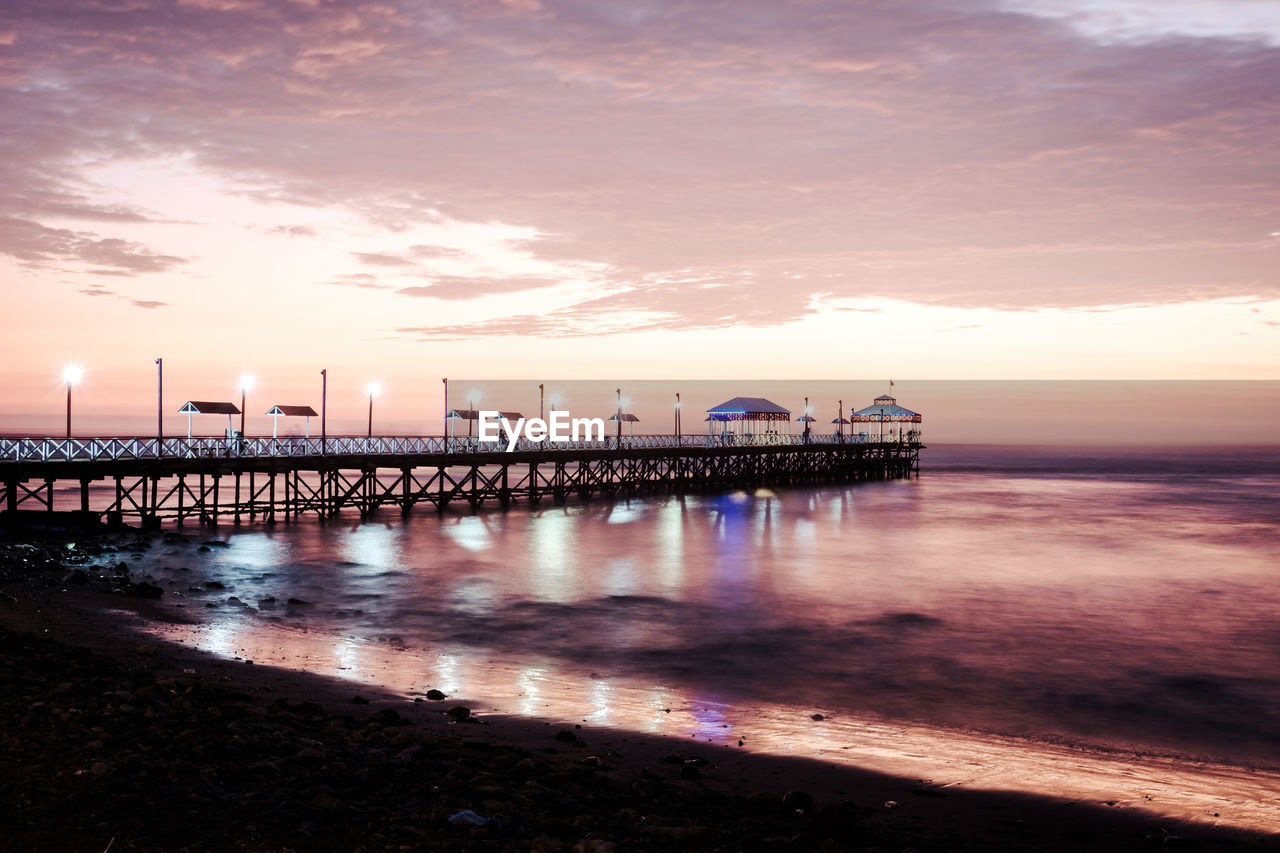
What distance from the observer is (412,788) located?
869 centimetres

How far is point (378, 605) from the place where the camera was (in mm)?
23688

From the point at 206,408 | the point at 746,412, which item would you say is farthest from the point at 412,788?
the point at 746,412

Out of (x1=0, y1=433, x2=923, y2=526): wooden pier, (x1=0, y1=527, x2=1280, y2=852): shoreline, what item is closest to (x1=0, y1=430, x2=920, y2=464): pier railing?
(x1=0, y1=433, x2=923, y2=526): wooden pier

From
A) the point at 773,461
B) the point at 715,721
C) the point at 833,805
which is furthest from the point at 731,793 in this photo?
the point at 773,461

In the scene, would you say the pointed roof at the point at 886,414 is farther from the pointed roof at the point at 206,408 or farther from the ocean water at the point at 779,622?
the pointed roof at the point at 206,408

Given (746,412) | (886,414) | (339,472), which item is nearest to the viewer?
(339,472)

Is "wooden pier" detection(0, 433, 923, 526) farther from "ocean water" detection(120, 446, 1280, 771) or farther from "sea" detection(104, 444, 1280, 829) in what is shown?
"sea" detection(104, 444, 1280, 829)

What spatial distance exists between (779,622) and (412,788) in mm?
15710

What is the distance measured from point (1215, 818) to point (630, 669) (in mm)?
10198

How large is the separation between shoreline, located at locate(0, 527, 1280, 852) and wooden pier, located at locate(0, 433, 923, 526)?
79.6ft

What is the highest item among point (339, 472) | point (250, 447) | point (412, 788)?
point (250, 447)

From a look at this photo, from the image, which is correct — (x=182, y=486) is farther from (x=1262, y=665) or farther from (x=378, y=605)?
(x=1262, y=665)

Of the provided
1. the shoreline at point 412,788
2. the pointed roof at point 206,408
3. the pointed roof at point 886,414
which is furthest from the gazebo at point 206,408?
the pointed roof at point 886,414

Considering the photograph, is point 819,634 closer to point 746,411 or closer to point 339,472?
point 339,472
